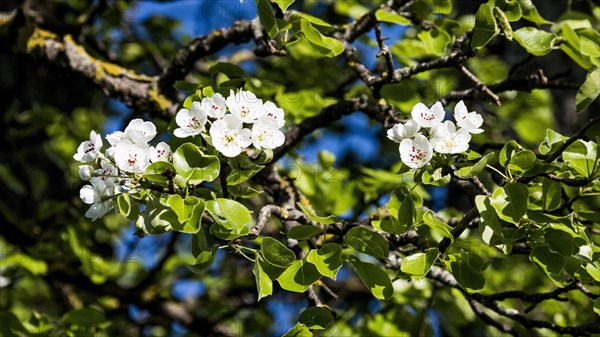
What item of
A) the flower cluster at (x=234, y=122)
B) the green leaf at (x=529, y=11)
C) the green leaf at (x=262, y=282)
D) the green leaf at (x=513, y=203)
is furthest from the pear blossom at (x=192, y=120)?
the green leaf at (x=529, y=11)

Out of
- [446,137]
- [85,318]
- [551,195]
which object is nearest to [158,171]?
[446,137]

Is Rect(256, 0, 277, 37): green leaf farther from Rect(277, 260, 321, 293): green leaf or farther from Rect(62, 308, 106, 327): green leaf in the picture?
Rect(62, 308, 106, 327): green leaf

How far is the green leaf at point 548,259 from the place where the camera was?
160 centimetres

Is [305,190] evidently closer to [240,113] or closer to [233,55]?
[240,113]

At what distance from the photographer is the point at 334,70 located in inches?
118

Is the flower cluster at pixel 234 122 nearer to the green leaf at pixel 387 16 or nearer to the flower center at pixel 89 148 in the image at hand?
the flower center at pixel 89 148

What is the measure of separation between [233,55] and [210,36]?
1220 millimetres

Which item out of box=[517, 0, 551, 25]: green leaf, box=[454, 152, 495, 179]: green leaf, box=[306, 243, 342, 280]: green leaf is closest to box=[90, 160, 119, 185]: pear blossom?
box=[306, 243, 342, 280]: green leaf

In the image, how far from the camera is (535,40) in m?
1.97

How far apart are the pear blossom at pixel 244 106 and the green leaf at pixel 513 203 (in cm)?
54

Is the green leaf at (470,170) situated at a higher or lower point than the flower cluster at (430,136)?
lower

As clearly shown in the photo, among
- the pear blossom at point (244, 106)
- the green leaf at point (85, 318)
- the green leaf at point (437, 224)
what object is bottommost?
the green leaf at point (85, 318)

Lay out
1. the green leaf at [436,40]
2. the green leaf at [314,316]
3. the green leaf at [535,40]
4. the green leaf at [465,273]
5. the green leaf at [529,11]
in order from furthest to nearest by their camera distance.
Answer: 1. the green leaf at [436,40]
2. the green leaf at [529,11]
3. the green leaf at [535,40]
4. the green leaf at [314,316]
5. the green leaf at [465,273]

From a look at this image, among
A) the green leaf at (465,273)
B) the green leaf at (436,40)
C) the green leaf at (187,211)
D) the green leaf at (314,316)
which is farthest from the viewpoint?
the green leaf at (436,40)
